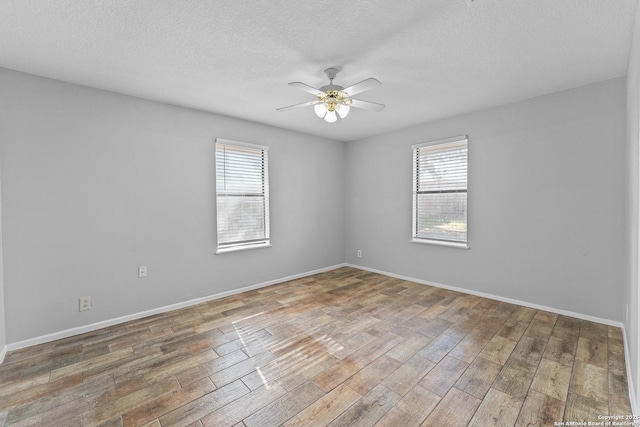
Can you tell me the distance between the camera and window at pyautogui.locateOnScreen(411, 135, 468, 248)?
3928mm

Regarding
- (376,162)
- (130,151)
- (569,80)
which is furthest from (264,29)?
(376,162)

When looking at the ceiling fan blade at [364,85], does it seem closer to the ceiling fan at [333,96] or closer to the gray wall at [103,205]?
the ceiling fan at [333,96]

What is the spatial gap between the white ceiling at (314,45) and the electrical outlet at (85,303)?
86.0 inches

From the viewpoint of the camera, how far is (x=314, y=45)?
213 centimetres

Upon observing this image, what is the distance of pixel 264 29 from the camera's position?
1938mm

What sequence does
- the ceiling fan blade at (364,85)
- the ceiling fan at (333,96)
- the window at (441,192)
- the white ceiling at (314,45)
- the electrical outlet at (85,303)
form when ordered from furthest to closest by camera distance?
1. the window at (441,192)
2. the electrical outlet at (85,303)
3. the ceiling fan at (333,96)
4. the ceiling fan blade at (364,85)
5. the white ceiling at (314,45)

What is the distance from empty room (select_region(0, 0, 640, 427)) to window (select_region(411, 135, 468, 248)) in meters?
0.03

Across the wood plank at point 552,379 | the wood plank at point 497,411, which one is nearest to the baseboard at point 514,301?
the wood plank at point 552,379

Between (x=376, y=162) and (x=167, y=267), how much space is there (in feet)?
12.0

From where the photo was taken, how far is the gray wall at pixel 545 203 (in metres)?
2.82

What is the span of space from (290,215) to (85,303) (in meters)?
2.80

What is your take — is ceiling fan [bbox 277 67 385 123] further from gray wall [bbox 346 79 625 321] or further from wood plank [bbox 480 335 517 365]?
wood plank [bbox 480 335 517 365]

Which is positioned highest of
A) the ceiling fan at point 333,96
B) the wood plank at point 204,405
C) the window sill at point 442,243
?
the ceiling fan at point 333,96

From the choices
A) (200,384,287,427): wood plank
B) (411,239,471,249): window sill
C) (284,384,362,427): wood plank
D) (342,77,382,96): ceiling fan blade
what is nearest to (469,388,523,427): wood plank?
(284,384,362,427): wood plank
